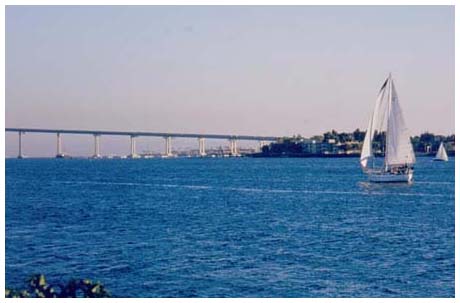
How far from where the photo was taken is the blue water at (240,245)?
46.4 feet

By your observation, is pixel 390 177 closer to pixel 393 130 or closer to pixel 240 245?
pixel 393 130

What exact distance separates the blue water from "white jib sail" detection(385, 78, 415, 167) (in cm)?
627

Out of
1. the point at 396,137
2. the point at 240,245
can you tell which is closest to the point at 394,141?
the point at 396,137

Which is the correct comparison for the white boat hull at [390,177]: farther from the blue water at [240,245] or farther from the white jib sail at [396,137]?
the blue water at [240,245]

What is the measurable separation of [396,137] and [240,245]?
2288 centimetres

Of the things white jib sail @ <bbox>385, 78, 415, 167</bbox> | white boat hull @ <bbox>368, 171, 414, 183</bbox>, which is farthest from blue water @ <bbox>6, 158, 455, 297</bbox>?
white jib sail @ <bbox>385, 78, 415, 167</bbox>

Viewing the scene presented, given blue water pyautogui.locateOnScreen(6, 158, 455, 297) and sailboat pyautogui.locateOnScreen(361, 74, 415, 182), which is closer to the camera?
blue water pyautogui.locateOnScreen(6, 158, 455, 297)

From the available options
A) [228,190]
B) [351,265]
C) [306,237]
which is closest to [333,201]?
[228,190]

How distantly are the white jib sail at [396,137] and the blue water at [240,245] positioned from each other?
6.27 metres

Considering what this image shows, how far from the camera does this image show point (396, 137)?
131ft

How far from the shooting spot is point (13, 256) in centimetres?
1725

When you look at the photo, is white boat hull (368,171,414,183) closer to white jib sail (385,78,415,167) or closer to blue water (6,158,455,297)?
white jib sail (385,78,415,167)

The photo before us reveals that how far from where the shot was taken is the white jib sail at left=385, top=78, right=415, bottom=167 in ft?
130

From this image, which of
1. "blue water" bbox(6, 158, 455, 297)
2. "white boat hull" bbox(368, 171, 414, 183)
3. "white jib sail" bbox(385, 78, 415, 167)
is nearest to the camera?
"blue water" bbox(6, 158, 455, 297)
